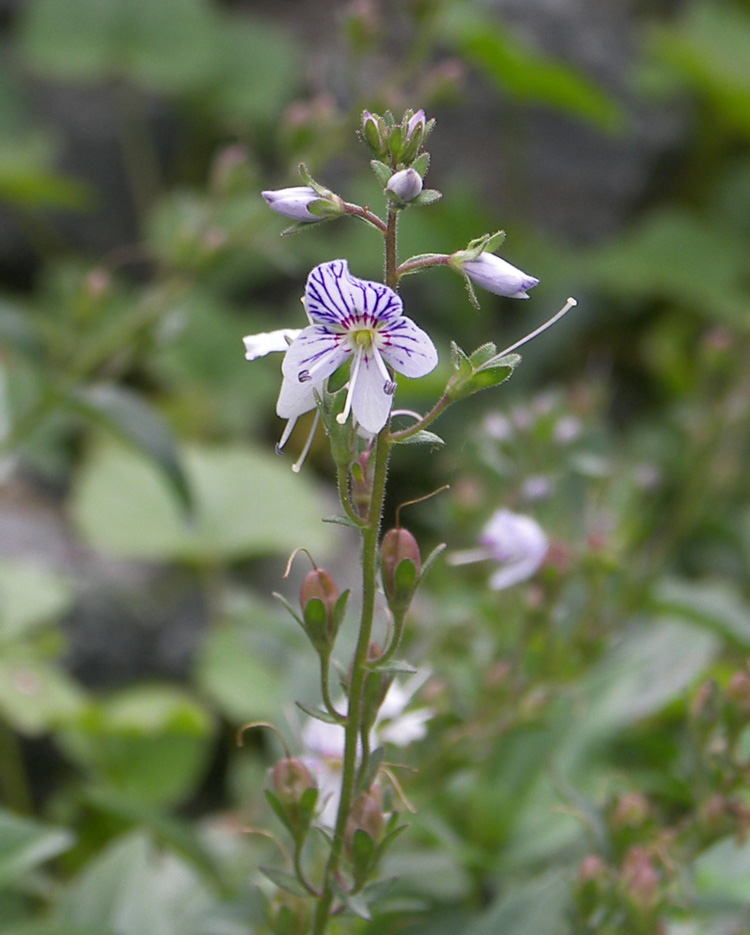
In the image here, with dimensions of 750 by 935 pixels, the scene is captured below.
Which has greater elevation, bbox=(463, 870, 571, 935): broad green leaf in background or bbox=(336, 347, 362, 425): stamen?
bbox=(336, 347, 362, 425): stamen

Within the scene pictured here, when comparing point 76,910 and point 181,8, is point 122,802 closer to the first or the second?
point 76,910

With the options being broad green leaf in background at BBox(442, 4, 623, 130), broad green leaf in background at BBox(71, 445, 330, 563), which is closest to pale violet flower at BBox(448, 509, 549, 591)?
broad green leaf in background at BBox(71, 445, 330, 563)

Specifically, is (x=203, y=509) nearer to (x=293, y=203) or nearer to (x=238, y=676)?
(x=238, y=676)

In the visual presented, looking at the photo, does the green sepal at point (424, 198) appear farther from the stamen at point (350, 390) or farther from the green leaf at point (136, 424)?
the green leaf at point (136, 424)

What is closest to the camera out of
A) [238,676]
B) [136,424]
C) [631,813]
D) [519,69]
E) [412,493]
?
[631,813]

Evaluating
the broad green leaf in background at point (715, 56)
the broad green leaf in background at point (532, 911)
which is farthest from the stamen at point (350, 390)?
the broad green leaf in background at point (715, 56)

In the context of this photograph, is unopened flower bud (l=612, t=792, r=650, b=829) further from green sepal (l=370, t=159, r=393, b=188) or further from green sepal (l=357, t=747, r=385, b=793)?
green sepal (l=370, t=159, r=393, b=188)

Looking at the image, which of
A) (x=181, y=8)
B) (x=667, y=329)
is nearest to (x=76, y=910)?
(x=667, y=329)

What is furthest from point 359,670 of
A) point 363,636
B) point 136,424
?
point 136,424
